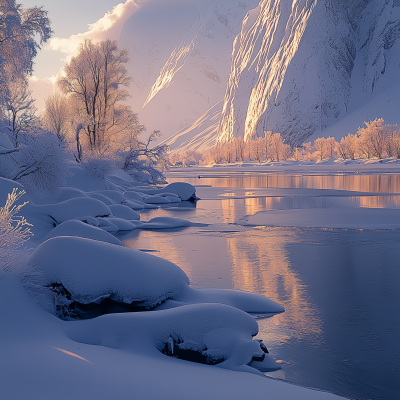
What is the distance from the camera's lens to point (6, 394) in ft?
11.8

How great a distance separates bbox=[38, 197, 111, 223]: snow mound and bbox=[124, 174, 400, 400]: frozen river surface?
158cm

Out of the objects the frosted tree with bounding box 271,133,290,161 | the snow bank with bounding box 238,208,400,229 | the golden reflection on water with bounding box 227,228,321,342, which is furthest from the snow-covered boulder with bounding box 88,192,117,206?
the frosted tree with bounding box 271,133,290,161

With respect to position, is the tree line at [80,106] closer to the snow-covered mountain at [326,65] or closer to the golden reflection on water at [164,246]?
the golden reflection on water at [164,246]

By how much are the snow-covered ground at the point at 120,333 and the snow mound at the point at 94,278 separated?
1 centimetres

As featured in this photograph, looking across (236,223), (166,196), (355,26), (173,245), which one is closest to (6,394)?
(173,245)

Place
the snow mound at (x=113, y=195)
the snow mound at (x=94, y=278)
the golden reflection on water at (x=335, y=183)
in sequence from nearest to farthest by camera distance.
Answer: the snow mound at (x=94, y=278)
the snow mound at (x=113, y=195)
the golden reflection on water at (x=335, y=183)

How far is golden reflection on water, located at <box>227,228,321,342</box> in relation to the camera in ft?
21.9

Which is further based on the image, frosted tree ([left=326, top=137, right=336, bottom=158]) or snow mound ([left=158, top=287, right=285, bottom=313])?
frosted tree ([left=326, top=137, right=336, bottom=158])

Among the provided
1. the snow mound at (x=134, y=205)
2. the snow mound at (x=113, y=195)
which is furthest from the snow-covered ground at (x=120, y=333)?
the snow mound at (x=134, y=205)

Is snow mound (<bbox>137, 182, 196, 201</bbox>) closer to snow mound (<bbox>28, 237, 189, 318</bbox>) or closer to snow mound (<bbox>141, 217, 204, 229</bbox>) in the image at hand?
snow mound (<bbox>141, 217, 204, 229</bbox>)

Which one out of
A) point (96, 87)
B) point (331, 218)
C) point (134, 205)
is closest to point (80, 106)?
point (96, 87)

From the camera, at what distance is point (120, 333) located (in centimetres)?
535

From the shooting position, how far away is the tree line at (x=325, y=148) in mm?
85125

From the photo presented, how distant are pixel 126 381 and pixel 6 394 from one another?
940 millimetres
